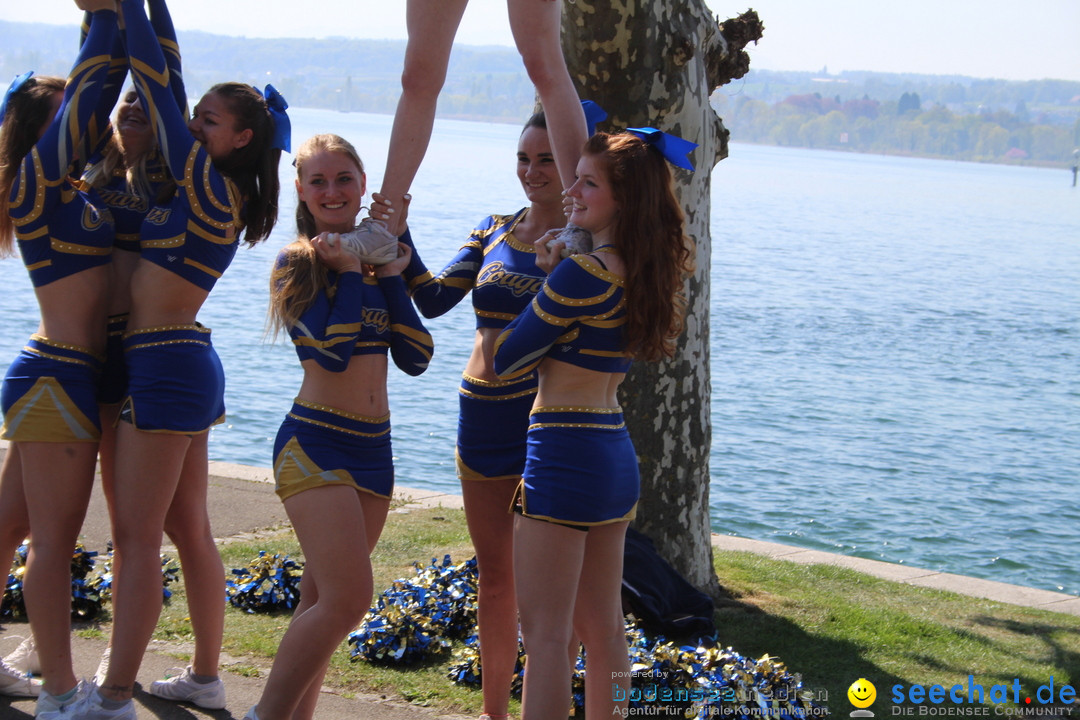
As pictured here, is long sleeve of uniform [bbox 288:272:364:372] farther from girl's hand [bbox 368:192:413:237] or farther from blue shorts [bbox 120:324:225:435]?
blue shorts [bbox 120:324:225:435]

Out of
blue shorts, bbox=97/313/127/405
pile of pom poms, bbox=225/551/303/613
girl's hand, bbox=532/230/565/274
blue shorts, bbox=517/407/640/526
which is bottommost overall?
pile of pom poms, bbox=225/551/303/613

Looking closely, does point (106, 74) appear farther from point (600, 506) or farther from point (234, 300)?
point (234, 300)

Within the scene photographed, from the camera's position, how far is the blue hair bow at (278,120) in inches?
146

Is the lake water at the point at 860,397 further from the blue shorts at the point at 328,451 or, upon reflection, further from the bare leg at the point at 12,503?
the blue shorts at the point at 328,451

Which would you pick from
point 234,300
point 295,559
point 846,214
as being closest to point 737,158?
point 846,214

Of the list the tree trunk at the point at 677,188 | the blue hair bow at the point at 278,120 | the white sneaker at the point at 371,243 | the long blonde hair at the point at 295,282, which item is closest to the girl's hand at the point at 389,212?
the white sneaker at the point at 371,243

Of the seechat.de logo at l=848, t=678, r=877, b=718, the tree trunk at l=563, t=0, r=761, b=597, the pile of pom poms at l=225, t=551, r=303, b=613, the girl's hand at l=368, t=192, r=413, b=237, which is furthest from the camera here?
the tree trunk at l=563, t=0, r=761, b=597

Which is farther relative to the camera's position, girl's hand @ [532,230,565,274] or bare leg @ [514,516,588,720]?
girl's hand @ [532,230,565,274]

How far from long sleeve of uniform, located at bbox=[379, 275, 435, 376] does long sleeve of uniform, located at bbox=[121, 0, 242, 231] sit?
1.87 ft

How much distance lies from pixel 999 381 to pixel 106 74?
19.0m

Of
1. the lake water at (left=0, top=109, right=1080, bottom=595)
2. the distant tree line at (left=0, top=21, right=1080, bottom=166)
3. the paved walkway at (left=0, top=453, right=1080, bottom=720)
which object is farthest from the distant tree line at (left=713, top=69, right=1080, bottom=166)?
the paved walkway at (left=0, top=453, right=1080, bottom=720)

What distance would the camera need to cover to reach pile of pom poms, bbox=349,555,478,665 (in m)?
4.60

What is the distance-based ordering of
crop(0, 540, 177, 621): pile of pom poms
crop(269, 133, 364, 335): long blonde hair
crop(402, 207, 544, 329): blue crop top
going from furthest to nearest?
crop(0, 540, 177, 621): pile of pom poms < crop(402, 207, 544, 329): blue crop top < crop(269, 133, 364, 335): long blonde hair

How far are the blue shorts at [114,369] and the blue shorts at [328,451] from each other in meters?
0.67
